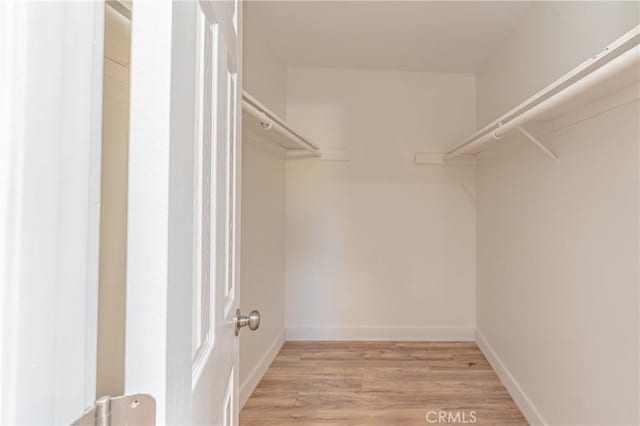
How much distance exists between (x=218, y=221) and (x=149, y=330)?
309mm

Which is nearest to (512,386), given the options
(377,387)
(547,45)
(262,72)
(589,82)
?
(377,387)

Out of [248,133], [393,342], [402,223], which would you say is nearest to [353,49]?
[248,133]

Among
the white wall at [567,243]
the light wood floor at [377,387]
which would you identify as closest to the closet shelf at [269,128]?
the white wall at [567,243]

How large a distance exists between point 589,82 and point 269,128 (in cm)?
129

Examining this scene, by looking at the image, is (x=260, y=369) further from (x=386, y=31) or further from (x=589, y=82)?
(x=386, y=31)

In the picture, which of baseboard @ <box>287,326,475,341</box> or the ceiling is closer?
the ceiling

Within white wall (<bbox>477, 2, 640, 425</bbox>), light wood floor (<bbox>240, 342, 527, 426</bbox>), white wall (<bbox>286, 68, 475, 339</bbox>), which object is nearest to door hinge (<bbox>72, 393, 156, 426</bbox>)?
white wall (<bbox>477, 2, 640, 425</bbox>)

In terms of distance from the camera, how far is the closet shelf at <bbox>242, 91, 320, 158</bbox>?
4.74 feet

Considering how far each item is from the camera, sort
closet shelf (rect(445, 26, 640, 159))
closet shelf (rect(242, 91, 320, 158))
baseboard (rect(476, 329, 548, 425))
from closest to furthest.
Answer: closet shelf (rect(445, 26, 640, 159)), closet shelf (rect(242, 91, 320, 158)), baseboard (rect(476, 329, 548, 425))

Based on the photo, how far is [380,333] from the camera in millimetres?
2705

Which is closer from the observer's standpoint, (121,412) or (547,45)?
(121,412)

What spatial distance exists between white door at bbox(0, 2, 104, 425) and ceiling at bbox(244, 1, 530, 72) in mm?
1870

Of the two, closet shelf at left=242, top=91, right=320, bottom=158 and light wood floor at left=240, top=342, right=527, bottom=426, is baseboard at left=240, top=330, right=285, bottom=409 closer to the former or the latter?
light wood floor at left=240, top=342, right=527, bottom=426

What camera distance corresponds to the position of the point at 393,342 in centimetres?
266
